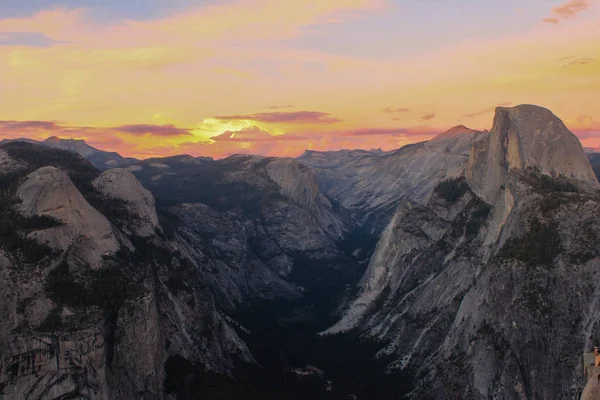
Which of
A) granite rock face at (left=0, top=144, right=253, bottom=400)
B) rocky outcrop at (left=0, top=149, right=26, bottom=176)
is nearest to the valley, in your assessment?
granite rock face at (left=0, top=144, right=253, bottom=400)

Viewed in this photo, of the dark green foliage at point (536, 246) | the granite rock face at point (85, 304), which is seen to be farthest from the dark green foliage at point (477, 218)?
the granite rock face at point (85, 304)

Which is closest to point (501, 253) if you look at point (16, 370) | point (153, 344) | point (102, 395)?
point (153, 344)

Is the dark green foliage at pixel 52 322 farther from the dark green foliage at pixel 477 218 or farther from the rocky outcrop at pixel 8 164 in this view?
the dark green foliage at pixel 477 218

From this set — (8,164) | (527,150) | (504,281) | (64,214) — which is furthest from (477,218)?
(8,164)

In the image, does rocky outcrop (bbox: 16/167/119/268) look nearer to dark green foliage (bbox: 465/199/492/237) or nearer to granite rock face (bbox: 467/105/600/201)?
dark green foliage (bbox: 465/199/492/237)

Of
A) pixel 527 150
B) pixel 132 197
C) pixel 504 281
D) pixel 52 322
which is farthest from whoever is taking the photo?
pixel 527 150

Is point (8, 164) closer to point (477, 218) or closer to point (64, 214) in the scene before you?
point (64, 214)
